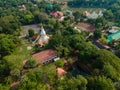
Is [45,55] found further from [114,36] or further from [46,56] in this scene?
[114,36]

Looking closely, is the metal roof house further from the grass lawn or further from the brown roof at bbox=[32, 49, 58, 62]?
the grass lawn

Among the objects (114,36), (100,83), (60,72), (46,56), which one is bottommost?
(114,36)

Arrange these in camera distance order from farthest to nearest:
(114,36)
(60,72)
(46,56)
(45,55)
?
1. (114,36)
2. (45,55)
3. (46,56)
4. (60,72)


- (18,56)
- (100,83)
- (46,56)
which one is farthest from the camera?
(46,56)

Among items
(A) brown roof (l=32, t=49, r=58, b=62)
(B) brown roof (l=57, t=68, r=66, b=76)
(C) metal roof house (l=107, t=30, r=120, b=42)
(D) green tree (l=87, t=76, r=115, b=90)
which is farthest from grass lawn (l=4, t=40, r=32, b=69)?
(C) metal roof house (l=107, t=30, r=120, b=42)

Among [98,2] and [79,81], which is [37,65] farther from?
[98,2]

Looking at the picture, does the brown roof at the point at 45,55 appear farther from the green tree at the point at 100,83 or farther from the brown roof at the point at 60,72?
the green tree at the point at 100,83

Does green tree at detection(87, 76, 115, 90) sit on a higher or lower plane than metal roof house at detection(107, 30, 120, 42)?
higher

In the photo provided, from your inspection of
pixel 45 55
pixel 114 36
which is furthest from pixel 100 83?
pixel 114 36
